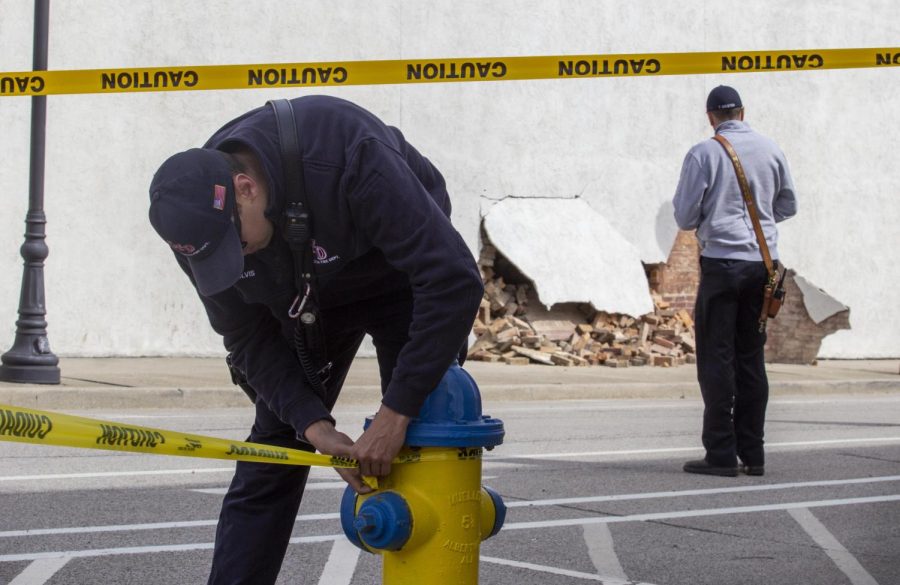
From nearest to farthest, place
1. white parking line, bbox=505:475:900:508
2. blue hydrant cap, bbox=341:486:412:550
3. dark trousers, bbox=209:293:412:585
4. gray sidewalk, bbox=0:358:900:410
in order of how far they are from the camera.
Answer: blue hydrant cap, bbox=341:486:412:550 < dark trousers, bbox=209:293:412:585 < white parking line, bbox=505:475:900:508 < gray sidewalk, bbox=0:358:900:410

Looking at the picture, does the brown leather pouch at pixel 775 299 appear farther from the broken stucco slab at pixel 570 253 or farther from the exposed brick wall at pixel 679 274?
the exposed brick wall at pixel 679 274

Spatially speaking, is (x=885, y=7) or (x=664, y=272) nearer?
(x=664, y=272)

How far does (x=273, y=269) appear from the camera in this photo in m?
3.14

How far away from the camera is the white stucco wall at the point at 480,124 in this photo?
1387 centimetres

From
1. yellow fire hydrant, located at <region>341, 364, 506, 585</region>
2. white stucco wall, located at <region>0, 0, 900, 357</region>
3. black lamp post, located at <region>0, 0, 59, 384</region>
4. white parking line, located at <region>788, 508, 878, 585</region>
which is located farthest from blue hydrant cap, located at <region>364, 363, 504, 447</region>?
white stucco wall, located at <region>0, 0, 900, 357</region>

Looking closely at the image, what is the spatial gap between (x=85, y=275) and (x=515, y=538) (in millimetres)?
9738

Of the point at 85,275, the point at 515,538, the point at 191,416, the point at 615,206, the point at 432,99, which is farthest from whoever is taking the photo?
the point at 615,206

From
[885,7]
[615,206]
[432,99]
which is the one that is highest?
[885,7]

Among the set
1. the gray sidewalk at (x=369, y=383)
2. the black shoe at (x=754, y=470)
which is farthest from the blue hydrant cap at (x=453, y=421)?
the gray sidewalk at (x=369, y=383)

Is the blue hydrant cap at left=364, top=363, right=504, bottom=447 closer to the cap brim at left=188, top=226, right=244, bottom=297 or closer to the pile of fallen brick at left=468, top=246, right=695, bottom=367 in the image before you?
the cap brim at left=188, top=226, right=244, bottom=297

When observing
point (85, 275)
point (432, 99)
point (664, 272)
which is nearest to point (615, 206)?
point (664, 272)

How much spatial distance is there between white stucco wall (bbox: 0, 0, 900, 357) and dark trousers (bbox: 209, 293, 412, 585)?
10.7 m

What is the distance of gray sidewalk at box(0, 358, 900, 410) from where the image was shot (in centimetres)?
1035

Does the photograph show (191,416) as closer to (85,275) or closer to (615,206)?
(85,275)
